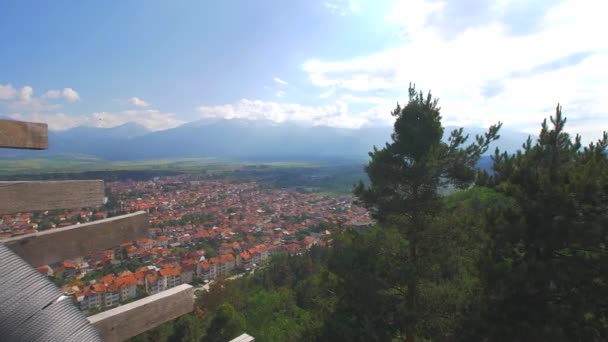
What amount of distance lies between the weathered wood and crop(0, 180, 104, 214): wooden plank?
0.43 m

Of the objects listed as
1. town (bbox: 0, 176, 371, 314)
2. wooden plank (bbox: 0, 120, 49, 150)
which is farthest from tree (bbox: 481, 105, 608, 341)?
wooden plank (bbox: 0, 120, 49, 150)

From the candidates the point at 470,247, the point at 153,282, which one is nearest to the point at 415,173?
the point at 470,247

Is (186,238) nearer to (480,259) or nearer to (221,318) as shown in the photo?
(221,318)

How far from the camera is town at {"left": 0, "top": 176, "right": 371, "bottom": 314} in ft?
59.7

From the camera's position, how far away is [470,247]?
532 centimetres

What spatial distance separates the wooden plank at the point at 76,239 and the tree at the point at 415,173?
182 inches

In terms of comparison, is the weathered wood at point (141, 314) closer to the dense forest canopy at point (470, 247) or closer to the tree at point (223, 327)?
the dense forest canopy at point (470, 247)

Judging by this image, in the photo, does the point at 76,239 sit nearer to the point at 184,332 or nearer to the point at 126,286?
the point at 184,332

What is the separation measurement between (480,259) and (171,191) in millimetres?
52111

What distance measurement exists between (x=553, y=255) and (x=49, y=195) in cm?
488

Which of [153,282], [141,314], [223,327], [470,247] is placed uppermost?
[141,314]

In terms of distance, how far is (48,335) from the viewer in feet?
2.49

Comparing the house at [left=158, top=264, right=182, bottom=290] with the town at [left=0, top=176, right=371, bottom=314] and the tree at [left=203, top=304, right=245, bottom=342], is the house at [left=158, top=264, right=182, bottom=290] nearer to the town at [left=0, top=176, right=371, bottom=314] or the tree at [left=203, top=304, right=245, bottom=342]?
the town at [left=0, top=176, right=371, bottom=314]

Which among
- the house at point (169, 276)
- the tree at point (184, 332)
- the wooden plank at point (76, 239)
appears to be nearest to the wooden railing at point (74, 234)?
the wooden plank at point (76, 239)
